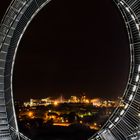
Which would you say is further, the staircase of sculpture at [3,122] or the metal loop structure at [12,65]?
the staircase of sculpture at [3,122]

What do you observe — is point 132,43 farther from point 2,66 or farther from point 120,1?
point 2,66

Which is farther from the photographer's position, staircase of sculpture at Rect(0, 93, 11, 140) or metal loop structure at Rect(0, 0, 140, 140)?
staircase of sculpture at Rect(0, 93, 11, 140)

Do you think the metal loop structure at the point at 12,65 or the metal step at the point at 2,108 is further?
the metal step at the point at 2,108

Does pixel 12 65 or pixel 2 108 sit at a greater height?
pixel 12 65

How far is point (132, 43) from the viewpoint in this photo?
8086 mm

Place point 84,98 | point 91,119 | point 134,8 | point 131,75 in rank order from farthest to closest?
1. point 84,98
2. point 91,119
3. point 131,75
4. point 134,8

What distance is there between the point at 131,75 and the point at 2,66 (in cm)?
374

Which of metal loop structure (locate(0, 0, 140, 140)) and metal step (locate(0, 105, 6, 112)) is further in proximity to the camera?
metal step (locate(0, 105, 6, 112))

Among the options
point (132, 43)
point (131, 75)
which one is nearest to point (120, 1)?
point (132, 43)

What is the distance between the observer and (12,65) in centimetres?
819

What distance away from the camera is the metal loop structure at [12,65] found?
7570mm

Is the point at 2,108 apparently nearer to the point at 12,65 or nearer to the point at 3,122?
the point at 3,122

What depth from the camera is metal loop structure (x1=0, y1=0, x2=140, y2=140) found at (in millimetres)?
7570

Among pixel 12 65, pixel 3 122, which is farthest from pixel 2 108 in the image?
pixel 12 65
